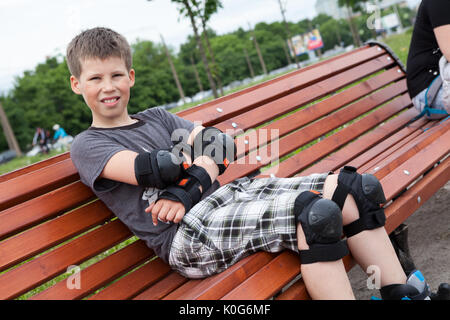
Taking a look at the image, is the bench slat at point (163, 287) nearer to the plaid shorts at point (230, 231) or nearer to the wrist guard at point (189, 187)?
the plaid shorts at point (230, 231)

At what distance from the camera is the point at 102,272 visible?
6.81 ft

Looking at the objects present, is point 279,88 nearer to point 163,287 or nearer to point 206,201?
point 206,201

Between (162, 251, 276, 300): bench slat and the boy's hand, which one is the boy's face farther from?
(162, 251, 276, 300): bench slat

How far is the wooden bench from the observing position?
182 cm

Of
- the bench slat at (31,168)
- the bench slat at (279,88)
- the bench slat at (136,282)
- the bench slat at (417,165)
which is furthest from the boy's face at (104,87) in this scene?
the bench slat at (417,165)

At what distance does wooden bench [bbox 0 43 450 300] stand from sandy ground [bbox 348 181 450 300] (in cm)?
45

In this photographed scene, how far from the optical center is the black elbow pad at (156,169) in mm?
1818

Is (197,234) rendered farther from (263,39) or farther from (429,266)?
(263,39)

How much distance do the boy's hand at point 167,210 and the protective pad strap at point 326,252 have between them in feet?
1.80

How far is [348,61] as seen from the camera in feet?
13.9

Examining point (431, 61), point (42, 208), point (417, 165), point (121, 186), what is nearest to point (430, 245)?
point (417, 165)

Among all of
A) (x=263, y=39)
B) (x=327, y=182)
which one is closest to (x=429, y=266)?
(x=327, y=182)

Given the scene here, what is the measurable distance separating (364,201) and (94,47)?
138 cm
